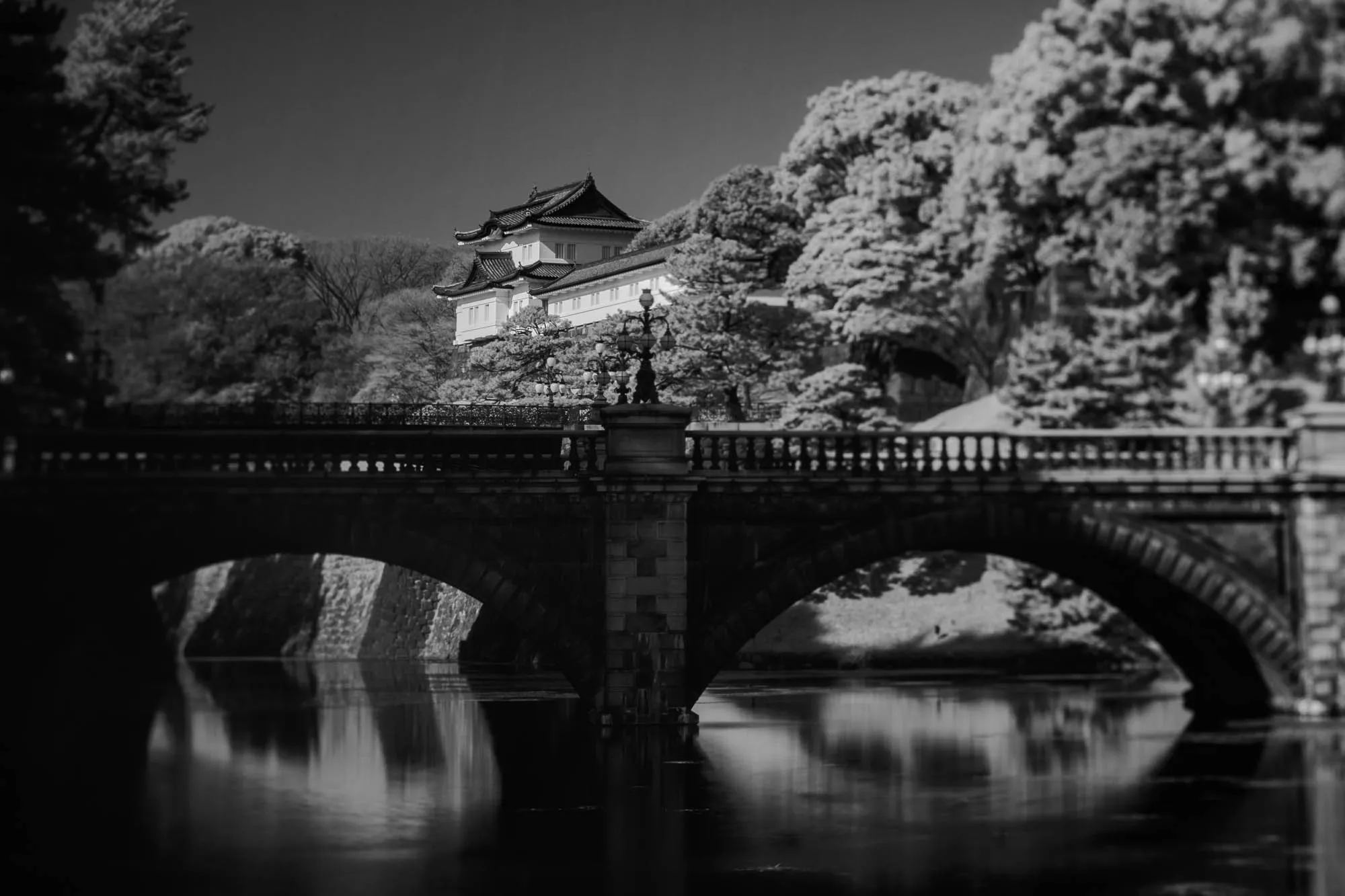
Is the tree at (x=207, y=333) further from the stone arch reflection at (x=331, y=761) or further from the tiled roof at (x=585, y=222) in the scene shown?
the tiled roof at (x=585, y=222)

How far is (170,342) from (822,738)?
16.6 m

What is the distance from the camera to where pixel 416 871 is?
24125 millimetres

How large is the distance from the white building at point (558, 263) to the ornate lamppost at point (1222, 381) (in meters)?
35.7

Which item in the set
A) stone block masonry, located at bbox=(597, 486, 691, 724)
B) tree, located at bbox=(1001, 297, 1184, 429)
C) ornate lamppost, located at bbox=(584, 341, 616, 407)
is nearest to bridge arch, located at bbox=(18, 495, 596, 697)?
stone block masonry, located at bbox=(597, 486, 691, 724)

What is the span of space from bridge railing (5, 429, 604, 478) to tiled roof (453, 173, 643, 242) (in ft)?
194

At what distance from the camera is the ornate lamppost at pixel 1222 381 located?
4000 cm

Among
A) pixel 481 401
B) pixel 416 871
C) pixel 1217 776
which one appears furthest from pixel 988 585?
pixel 416 871

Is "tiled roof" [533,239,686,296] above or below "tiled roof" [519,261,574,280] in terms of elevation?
below

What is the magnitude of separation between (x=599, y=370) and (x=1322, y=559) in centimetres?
3056

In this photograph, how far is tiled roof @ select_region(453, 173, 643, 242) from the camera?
99000 mm

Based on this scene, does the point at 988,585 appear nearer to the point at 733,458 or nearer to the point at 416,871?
the point at 733,458

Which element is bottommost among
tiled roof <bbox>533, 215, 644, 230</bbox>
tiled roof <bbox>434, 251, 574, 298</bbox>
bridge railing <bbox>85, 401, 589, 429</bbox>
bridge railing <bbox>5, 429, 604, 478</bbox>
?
bridge railing <bbox>5, 429, 604, 478</bbox>

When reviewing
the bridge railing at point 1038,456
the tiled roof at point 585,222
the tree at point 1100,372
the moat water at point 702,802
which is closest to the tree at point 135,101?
the moat water at point 702,802

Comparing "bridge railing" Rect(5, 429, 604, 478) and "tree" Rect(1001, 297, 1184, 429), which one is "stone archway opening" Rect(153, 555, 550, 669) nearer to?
"tree" Rect(1001, 297, 1184, 429)
